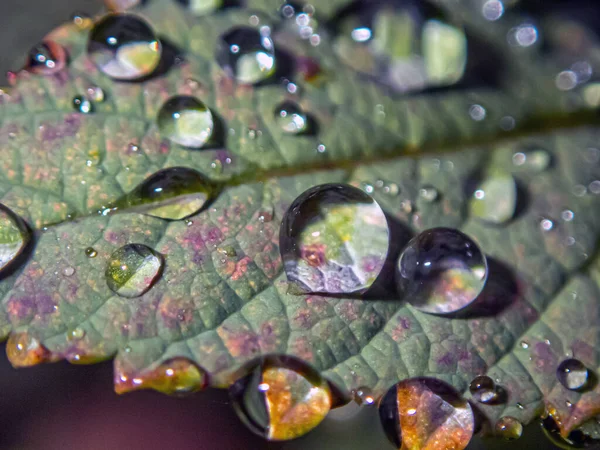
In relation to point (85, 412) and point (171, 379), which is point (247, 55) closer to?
point (171, 379)

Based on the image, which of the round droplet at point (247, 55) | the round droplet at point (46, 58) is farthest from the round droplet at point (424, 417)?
the round droplet at point (46, 58)

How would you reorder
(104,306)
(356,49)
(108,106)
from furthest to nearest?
(356,49), (108,106), (104,306)

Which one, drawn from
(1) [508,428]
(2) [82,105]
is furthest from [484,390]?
(2) [82,105]

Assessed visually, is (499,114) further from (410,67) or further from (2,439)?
(2,439)

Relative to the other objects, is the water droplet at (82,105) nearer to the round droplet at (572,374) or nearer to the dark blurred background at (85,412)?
the dark blurred background at (85,412)

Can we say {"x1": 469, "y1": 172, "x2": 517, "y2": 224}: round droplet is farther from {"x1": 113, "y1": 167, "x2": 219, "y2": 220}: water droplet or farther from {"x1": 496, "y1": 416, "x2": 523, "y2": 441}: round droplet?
{"x1": 113, "y1": 167, "x2": 219, "y2": 220}: water droplet

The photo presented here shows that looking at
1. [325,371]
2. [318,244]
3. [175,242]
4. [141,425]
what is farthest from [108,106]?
Answer: [141,425]

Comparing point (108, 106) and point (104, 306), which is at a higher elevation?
point (108, 106)
